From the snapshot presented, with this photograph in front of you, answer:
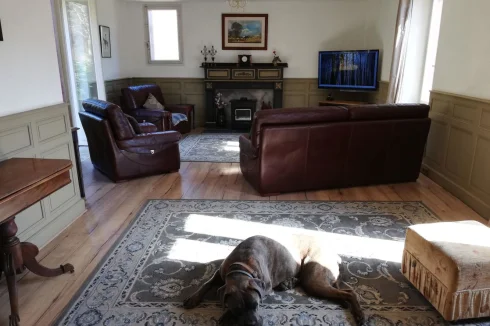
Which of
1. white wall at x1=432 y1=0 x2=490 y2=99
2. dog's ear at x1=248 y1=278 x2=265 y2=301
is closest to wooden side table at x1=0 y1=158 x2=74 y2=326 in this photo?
dog's ear at x1=248 y1=278 x2=265 y2=301

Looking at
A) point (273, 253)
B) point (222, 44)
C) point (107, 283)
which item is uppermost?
point (222, 44)

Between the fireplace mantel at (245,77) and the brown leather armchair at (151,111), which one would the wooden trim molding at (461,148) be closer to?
the fireplace mantel at (245,77)

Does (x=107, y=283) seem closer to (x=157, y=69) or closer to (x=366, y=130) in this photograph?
(x=366, y=130)

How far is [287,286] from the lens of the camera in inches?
91.5

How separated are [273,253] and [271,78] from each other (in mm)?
5915

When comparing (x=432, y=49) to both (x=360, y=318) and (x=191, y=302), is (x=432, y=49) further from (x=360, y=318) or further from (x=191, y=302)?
(x=191, y=302)

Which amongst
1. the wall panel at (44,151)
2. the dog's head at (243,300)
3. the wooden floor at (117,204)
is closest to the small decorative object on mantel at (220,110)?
the wooden floor at (117,204)

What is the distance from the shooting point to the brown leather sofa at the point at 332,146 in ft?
12.2

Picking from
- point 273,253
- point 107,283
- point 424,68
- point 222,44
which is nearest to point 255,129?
point 273,253

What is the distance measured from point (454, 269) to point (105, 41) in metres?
6.91

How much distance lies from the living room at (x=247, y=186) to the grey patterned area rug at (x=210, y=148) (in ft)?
0.22

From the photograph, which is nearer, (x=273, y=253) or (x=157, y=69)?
(x=273, y=253)

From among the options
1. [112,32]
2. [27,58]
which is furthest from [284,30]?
[27,58]

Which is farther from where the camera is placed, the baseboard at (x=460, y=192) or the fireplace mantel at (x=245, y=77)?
the fireplace mantel at (x=245, y=77)
